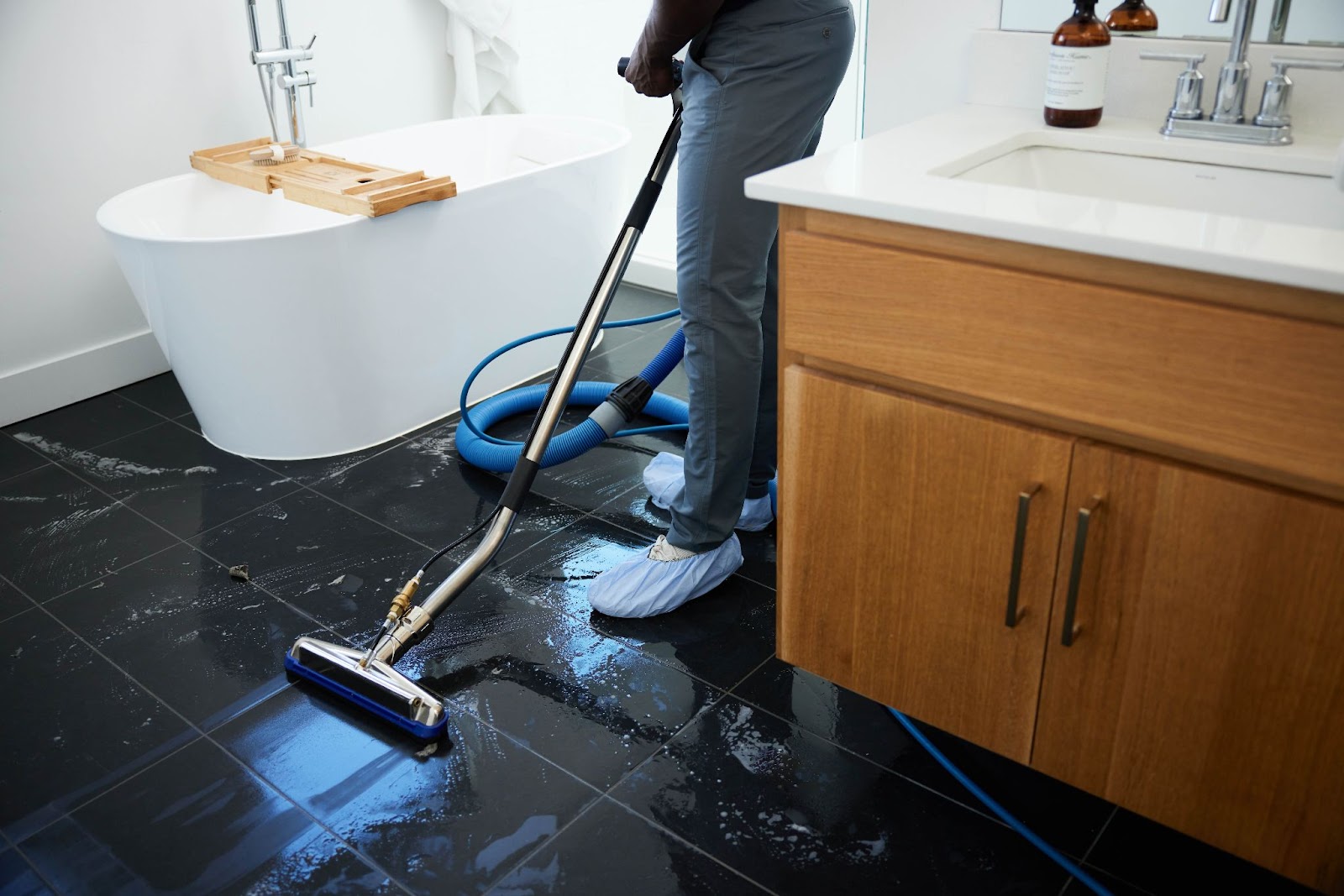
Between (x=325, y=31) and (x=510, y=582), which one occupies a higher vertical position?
(x=325, y=31)

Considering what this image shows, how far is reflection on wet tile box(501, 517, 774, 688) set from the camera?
170cm

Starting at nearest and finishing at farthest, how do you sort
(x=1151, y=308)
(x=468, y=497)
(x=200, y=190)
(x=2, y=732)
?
(x=1151, y=308), (x=2, y=732), (x=468, y=497), (x=200, y=190)

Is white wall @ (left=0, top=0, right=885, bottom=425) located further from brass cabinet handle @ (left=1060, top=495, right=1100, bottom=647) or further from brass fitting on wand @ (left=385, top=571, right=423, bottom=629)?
brass cabinet handle @ (left=1060, top=495, right=1100, bottom=647)

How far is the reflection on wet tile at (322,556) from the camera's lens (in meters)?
1.86

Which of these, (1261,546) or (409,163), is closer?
(1261,546)

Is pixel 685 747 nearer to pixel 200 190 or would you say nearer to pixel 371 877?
pixel 371 877

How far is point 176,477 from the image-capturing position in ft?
7.57

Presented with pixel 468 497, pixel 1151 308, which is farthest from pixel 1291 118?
pixel 468 497

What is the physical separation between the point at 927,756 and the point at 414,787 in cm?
69

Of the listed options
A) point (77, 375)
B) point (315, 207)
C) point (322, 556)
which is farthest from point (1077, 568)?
point (77, 375)

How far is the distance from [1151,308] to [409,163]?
2.34 meters

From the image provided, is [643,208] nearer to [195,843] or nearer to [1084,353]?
[1084,353]

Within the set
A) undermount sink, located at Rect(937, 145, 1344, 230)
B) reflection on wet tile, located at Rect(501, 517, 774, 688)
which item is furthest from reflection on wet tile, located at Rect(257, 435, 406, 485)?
undermount sink, located at Rect(937, 145, 1344, 230)

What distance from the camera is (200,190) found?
8.55 feet
